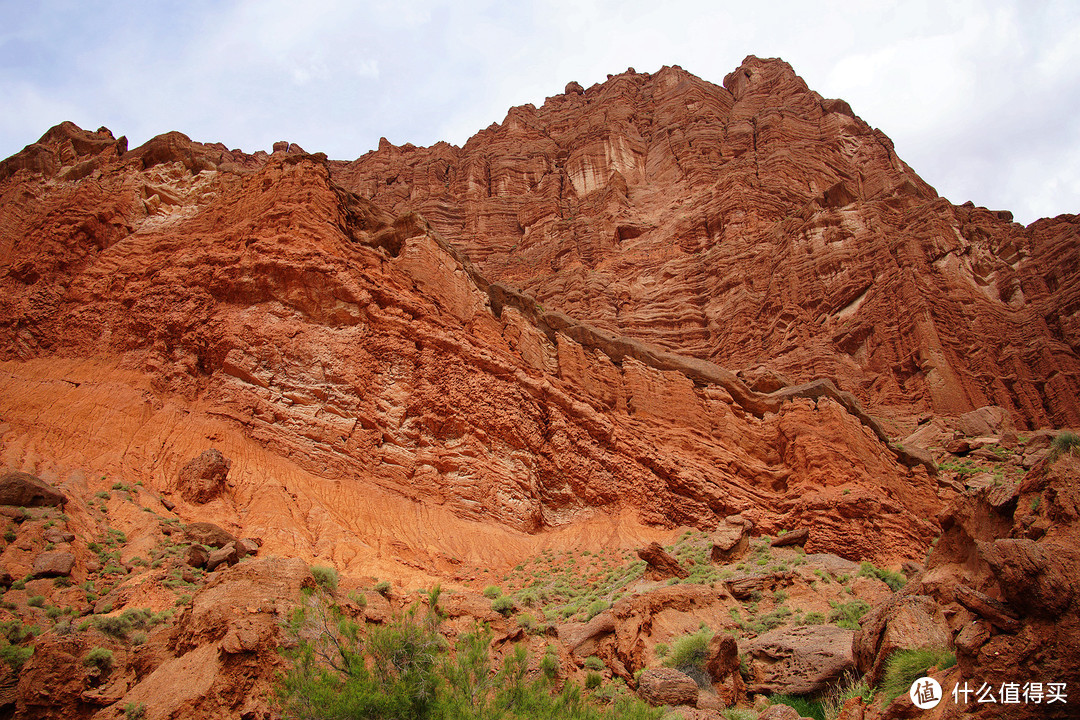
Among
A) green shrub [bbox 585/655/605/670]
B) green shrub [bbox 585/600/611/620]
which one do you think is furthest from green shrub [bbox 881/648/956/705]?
green shrub [bbox 585/600/611/620]

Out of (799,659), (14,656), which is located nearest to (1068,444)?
(799,659)

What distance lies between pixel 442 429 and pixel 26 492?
1233cm

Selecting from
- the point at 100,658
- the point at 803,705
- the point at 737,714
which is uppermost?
the point at 100,658

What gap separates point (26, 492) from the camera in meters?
13.4

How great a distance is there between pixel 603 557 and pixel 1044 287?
129ft

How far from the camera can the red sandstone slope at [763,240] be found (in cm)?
3866

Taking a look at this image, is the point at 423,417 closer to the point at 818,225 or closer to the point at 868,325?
the point at 868,325

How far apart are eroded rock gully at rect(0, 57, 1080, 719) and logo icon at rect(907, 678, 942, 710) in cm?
61

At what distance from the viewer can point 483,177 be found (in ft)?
248

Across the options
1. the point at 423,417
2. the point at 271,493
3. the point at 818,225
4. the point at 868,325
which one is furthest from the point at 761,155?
the point at 271,493

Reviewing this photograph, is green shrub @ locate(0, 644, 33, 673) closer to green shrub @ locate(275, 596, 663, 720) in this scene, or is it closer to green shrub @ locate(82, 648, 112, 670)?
green shrub @ locate(82, 648, 112, 670)

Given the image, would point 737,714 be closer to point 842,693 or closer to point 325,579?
point 842,693

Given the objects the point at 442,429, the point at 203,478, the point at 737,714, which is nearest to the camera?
the point at 737,714

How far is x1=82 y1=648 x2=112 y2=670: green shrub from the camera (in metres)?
7.72
